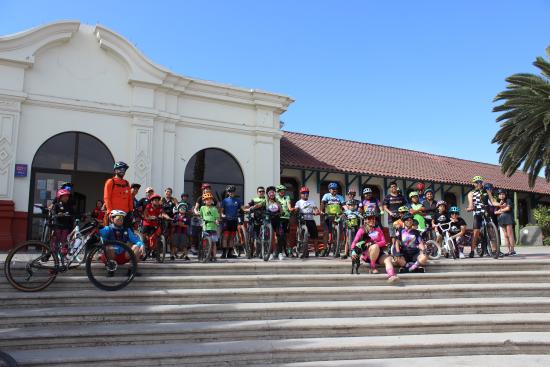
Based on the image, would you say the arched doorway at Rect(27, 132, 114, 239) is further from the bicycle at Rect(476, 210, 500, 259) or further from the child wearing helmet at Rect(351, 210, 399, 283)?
the bicycle at Rect(476, 210, 500, 259)

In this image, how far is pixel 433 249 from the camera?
10250mm

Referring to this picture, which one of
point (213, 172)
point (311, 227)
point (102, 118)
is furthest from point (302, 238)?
point (102, 118)

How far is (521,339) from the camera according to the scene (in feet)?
19.7

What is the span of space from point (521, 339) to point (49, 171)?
459 inches

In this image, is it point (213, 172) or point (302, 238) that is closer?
point (302, 238)

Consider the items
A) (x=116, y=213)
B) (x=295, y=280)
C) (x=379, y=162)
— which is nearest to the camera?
(x=116, y=213)

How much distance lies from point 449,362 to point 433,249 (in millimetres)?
4998

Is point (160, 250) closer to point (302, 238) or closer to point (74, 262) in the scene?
point (74, 262)

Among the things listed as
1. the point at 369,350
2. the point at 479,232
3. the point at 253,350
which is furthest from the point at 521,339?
the point at 479,232

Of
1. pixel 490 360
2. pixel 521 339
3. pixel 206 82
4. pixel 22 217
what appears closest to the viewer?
pixel 490 360

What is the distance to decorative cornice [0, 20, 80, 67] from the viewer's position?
12117mm

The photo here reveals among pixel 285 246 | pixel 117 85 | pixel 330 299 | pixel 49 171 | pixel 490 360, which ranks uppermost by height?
pixel 117 85

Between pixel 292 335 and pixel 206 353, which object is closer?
pixel 206 353

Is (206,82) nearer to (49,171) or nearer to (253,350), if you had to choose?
(49,171)
